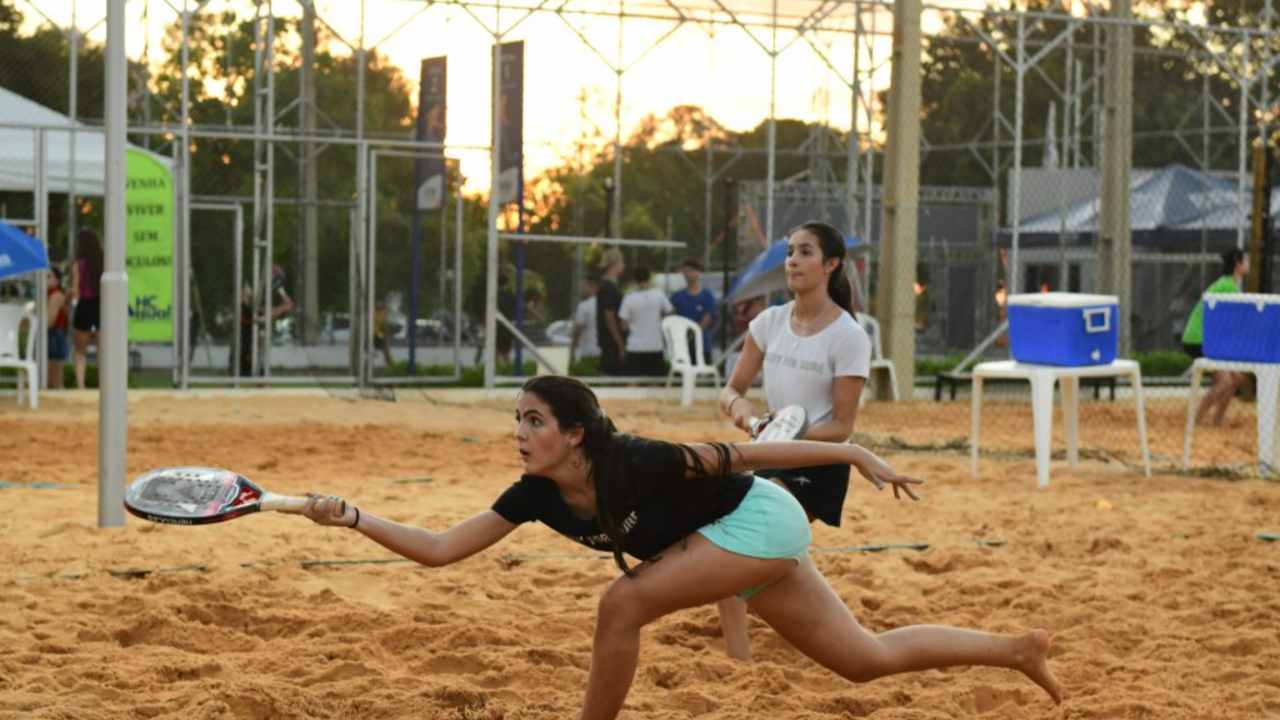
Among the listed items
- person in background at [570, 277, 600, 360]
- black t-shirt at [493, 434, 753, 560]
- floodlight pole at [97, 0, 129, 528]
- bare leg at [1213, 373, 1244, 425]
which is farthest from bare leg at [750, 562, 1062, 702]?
person in background at [570, 277, 600, 360]

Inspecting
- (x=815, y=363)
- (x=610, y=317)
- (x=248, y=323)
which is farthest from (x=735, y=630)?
(x=248, y=323)

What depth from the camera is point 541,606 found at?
6.44 meters

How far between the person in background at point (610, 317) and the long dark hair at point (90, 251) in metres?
5.25

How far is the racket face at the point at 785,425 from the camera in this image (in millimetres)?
5117

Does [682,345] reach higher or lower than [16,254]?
lower

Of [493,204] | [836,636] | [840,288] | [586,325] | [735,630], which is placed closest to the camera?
[836,636]

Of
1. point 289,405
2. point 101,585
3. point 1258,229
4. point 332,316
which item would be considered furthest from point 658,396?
point 101,585

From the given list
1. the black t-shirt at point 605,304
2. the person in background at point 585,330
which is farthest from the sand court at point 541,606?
the person in background at point 585,330

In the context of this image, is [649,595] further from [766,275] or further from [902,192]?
[766,275]

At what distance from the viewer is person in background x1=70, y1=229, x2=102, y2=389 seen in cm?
1641

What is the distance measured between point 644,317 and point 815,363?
12.8 m

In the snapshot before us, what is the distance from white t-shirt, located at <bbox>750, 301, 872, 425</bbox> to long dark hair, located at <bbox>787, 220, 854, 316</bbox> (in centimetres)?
8

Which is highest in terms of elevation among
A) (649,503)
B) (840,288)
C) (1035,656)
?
(840,288)

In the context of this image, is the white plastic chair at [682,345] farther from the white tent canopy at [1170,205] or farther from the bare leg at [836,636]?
the bare leg at [836,636]
